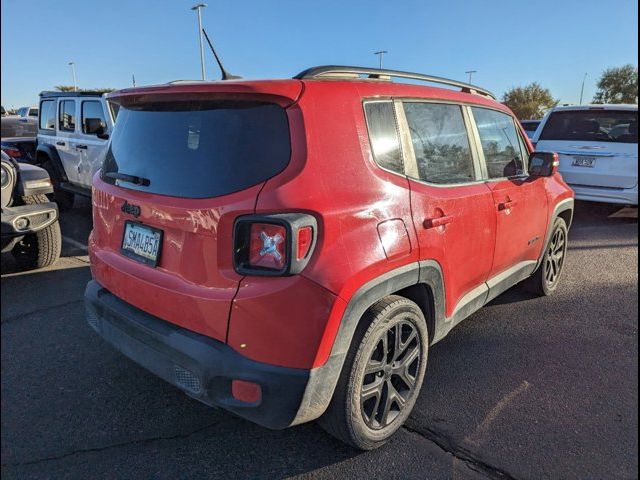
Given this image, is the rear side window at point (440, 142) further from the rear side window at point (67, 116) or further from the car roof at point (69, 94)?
the rear side window at point (67, 116)

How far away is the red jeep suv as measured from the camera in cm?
189

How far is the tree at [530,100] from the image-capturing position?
1746 inches

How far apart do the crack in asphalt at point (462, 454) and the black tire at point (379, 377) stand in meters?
0.15

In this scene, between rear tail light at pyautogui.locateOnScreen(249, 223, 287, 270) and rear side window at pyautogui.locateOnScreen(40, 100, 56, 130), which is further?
rear side window at pyautogui.locateOnScreen(40, 100, 56, 130)

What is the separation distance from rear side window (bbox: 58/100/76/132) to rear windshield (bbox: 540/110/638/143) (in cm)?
791

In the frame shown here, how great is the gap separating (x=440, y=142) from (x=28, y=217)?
3.82 m

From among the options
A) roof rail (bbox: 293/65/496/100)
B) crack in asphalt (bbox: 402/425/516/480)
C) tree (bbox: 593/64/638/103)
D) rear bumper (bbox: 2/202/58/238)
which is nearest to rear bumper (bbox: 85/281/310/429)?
crack in asphalt (bbox: 402/425/516/480)

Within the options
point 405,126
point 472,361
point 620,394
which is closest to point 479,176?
point 405,126

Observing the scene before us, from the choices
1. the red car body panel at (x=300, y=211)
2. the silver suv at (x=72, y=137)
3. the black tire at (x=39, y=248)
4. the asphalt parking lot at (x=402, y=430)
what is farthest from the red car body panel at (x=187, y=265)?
the silver suv at (x=72, y=137)

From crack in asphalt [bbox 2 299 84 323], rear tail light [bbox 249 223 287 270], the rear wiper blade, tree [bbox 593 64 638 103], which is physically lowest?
crack in asphalt [bbox 2 299 84 323]

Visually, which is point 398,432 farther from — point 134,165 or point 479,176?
point 134,165

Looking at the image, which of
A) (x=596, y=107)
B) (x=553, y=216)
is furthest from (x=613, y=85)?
(x=553, y=216)

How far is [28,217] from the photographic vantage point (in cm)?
429

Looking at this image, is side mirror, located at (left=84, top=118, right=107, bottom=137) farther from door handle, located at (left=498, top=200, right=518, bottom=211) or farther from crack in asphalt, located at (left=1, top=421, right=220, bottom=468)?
door handle, located at (left=498, top=200, right=518, bottom=211)
